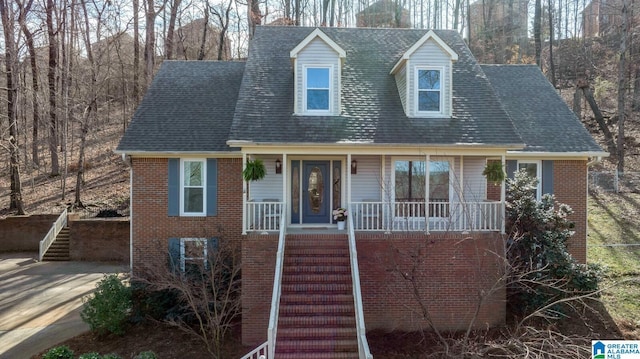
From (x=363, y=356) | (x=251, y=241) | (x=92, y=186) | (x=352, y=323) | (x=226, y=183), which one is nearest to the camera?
(x=363, y=356)

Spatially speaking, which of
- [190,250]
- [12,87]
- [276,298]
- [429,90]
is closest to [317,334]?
[276,298]

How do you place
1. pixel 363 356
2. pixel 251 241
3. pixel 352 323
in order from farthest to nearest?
pixel 251 241, pixel 352 323, pixel 363 356

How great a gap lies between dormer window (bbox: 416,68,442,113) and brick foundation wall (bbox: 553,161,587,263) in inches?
180

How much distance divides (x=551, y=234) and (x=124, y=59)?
3417 cm

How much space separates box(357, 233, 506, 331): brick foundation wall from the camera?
10844mm

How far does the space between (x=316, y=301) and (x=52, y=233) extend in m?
16.8

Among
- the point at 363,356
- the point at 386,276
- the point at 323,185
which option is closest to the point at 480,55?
the point at 323,185

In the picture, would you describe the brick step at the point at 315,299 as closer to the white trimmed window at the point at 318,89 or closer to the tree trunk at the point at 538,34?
the white trimmed window at the point at 318,89

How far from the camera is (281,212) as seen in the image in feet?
36.6

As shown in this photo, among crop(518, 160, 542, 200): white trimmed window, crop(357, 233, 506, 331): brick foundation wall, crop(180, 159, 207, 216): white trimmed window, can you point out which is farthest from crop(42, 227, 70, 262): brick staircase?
crop(518, 160, 542, 200): white trimmed window

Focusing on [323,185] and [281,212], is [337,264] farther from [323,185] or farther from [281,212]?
[323,185]

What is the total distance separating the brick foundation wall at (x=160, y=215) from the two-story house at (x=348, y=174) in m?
0.04

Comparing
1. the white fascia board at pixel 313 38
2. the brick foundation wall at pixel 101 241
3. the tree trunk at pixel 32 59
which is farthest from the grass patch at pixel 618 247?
the tree trunk at pixel 32 59

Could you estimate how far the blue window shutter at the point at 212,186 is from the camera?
13.1 meters
